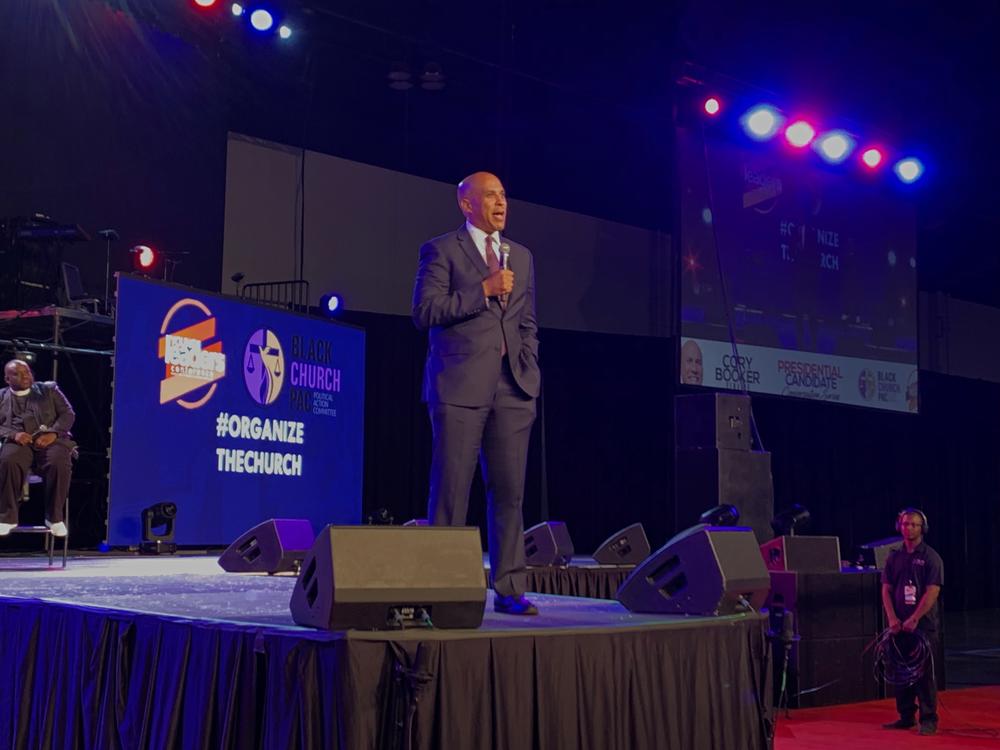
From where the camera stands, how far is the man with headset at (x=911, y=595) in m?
6.92

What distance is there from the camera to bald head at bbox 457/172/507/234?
10.6ft

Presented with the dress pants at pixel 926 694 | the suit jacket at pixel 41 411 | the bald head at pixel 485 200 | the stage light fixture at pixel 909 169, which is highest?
the stage light fixture at pixel 909 169

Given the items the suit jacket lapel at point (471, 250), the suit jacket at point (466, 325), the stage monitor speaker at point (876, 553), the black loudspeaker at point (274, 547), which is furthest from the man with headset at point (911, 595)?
the suit jacket lapel at point (471, 250)

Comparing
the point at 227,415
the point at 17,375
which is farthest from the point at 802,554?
the point at 17,375

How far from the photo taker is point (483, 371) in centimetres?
318

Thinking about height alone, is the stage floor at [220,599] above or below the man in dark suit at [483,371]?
below

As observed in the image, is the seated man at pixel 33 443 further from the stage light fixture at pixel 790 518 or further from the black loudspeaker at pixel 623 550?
the stage light fixture at pixel 790 518

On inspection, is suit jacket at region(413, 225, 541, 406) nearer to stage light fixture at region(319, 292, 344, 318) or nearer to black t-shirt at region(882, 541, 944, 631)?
black t-shirt at region(882, 541, 944, 631)

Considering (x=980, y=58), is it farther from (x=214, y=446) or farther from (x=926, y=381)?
(x=214, y=446)

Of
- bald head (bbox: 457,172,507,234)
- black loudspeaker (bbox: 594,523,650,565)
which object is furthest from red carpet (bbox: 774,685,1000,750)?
bald head (bbox: 457,172,507,234)

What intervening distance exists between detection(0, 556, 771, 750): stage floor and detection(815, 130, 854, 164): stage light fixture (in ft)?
26.7

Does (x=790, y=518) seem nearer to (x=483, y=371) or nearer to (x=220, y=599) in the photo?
(x=220, y=599)

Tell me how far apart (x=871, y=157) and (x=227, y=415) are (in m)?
6.70

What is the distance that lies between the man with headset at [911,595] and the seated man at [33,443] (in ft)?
16.5
